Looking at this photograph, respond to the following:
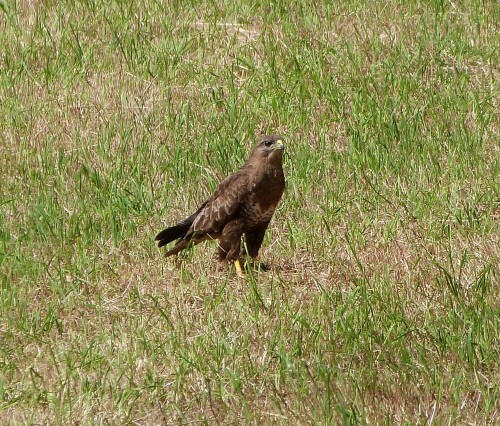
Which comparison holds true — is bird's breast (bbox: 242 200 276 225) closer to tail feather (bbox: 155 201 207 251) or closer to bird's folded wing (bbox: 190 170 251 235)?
bird's folded wing (bbox: 190 170 251 235)

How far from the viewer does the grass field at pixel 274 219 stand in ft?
17.0

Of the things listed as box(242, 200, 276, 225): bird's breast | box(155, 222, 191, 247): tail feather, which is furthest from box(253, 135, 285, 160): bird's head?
box(155, 222, 191, 247): tail feather

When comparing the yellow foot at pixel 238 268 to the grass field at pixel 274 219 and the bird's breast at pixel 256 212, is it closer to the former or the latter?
the grass field at pixel 274 219

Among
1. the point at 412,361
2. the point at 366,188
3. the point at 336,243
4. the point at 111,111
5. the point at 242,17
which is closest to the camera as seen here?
the point at 412,361

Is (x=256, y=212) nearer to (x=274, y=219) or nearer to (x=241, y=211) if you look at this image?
(x=241, y=211)

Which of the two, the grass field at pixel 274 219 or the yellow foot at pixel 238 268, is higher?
the grass field at pixel 274 219

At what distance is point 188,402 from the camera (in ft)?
16.9

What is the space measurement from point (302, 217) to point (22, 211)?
1756 mm

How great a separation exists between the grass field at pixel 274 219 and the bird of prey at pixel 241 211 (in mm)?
166

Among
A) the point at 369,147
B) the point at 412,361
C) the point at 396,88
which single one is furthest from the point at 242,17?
the point at 412,361

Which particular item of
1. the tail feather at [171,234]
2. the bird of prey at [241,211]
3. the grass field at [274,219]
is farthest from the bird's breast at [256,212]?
the tail feather at [171,234]

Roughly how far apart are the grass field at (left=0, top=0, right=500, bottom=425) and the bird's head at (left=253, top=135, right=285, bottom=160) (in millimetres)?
491

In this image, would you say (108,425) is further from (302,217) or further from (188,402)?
(302,217)

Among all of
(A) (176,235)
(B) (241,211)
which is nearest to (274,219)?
(B) (241,211)
